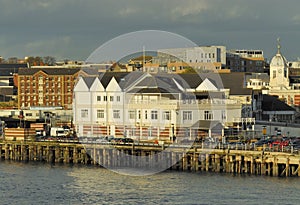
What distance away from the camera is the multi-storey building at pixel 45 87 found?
10075cm

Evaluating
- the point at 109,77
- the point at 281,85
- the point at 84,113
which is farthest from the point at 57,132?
the point at 281,85

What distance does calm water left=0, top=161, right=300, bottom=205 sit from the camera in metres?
41.6

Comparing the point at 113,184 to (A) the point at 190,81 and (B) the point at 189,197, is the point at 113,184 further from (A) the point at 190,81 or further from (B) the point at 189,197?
(A) the point at 190,81

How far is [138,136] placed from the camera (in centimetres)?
6394

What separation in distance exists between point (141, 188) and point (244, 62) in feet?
285

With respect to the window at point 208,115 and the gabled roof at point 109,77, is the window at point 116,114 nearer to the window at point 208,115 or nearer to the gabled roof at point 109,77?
the gabled roof at point 109,77

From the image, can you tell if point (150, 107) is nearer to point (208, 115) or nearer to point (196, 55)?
point (208, 115)

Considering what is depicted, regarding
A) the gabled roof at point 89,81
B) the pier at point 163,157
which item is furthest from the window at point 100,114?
the pier at point 163,157

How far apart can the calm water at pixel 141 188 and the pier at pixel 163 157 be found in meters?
1.57

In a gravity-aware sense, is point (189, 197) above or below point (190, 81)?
below

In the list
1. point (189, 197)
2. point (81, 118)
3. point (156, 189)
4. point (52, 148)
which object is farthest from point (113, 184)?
point (81, 118)

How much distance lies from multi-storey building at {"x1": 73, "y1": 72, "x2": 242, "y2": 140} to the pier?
5.54m

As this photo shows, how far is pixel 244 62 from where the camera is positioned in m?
130

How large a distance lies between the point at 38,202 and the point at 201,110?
2429cm
